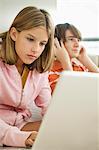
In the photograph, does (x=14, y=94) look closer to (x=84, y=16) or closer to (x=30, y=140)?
(x=30, y=140)

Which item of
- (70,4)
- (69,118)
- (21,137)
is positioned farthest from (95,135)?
(70,4)

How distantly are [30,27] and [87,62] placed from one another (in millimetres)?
845

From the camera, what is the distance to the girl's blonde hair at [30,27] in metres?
0.79

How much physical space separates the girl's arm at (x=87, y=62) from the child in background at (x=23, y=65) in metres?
0.72

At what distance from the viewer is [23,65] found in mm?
848

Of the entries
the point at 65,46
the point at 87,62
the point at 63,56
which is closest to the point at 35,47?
the point at 63,56

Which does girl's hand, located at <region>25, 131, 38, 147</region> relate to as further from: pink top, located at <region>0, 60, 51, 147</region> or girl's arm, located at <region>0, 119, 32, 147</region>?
pink top, located at <region>0, 60, 51, 147</region>

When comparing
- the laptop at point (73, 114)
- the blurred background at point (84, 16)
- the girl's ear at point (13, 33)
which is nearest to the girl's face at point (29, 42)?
the girl's ear at point (13, 33)

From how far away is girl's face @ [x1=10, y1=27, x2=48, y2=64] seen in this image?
0.77 metres

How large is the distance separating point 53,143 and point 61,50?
0.97 m

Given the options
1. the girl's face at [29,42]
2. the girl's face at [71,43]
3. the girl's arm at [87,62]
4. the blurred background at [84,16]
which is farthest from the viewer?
the blurred background at [84,16]

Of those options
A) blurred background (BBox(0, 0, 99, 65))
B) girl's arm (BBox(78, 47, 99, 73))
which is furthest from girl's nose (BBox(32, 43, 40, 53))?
blurred background (BBox(0, 0, 99, 65))

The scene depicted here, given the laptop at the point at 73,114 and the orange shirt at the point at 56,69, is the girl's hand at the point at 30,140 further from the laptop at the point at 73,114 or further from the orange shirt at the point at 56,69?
the orange shirt at the point at 56,69

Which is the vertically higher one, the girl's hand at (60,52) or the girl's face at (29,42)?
the girl's face at (29,42)
